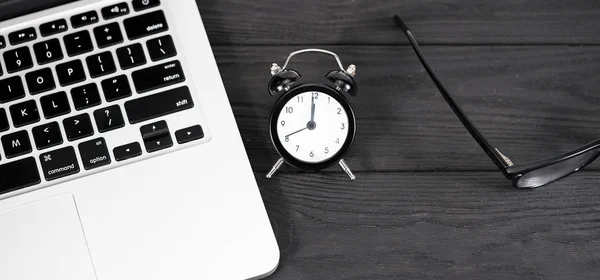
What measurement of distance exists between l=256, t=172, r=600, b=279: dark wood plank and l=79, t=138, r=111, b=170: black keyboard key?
16 centimetres

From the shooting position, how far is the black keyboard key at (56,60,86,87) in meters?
0.64

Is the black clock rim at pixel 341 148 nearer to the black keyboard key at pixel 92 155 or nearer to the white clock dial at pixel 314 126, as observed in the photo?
the white clock dial at pixel 314 126

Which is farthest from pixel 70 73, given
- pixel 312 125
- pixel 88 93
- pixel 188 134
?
pixel 312 125

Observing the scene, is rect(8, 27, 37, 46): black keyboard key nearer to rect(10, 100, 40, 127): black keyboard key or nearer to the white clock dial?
rect(10, 100, 40, 127): black keyboard key

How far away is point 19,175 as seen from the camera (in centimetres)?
61

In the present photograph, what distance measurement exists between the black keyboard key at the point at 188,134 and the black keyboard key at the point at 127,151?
1.5 inches

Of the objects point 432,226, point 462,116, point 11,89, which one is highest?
point 11,89

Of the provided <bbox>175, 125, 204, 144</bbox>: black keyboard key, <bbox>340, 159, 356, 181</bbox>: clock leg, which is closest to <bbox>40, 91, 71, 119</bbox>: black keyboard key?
<bbox>175, 125, 204, 144</bbox>: black keyboard key

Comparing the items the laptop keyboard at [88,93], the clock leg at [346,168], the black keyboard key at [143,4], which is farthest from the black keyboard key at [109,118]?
the clock leg at [346,168]

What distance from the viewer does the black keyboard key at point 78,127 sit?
0.62 m

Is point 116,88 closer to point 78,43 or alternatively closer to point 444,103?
point 78,43

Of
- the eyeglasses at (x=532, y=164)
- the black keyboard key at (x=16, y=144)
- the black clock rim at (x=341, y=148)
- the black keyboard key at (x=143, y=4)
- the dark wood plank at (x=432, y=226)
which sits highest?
the black keyboard key at (x=143, y=4)

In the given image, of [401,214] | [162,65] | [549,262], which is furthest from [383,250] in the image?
[162,65]

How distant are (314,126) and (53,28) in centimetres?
27
